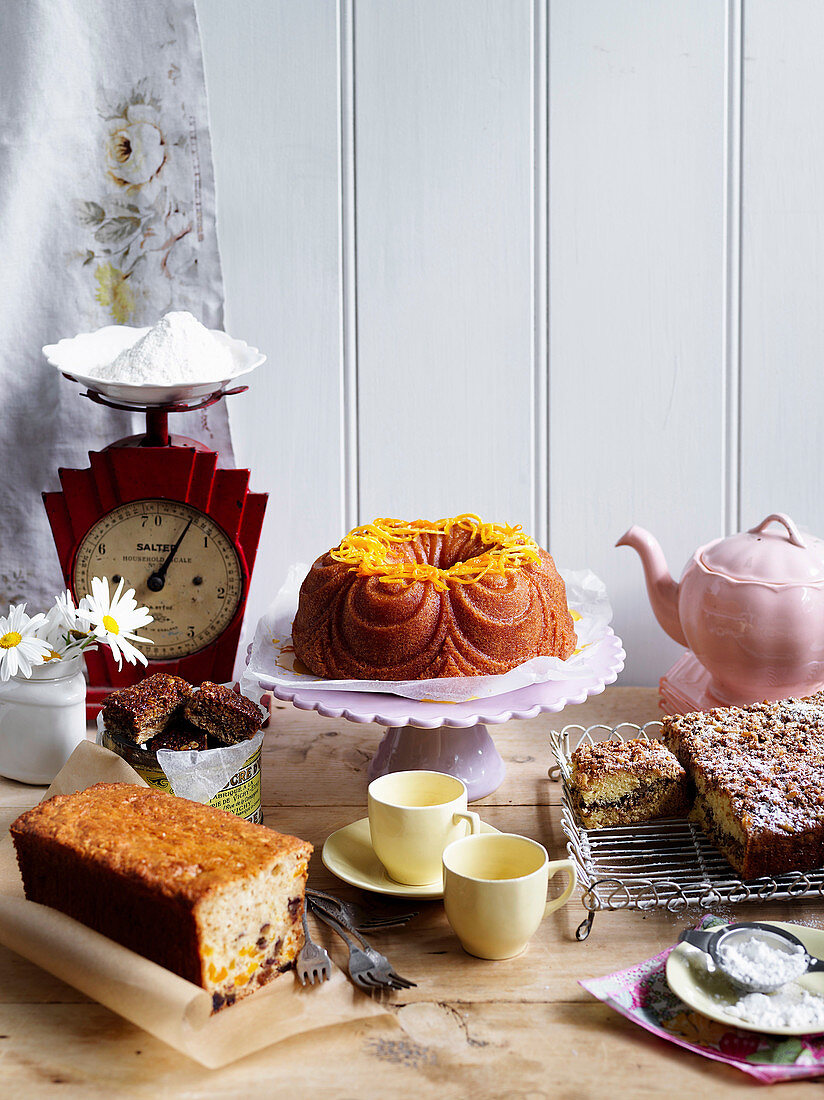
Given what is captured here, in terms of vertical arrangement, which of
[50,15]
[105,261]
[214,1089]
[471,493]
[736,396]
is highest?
[50,15]

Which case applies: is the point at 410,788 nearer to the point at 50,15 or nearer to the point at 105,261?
the point at 105,261

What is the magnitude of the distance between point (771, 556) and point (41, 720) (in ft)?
3.15

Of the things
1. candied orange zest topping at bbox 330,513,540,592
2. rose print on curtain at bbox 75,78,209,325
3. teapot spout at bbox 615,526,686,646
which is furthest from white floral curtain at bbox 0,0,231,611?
teapot spout at bbox 615,526,686,646

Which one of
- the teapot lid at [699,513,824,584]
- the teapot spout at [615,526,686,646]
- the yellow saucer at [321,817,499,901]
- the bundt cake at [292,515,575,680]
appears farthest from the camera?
the teapot spout at [615,526,686,646]

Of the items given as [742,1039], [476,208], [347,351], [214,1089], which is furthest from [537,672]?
[476,208]

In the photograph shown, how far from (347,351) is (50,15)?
642 mm

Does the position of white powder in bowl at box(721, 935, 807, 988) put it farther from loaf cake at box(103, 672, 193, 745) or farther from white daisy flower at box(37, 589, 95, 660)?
white daisy flower at box(37, 589, 95, 660)

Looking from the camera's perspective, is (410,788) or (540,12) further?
(540,12)

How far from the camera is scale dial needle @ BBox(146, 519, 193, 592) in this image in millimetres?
1367

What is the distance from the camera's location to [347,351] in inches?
62.3

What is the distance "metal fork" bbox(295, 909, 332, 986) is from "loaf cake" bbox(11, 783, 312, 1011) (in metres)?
0.01

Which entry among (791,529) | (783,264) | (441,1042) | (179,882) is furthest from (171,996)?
(783,264)

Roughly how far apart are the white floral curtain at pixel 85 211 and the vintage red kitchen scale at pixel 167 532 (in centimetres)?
22

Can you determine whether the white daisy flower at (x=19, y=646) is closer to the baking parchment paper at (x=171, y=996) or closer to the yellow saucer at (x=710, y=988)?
the baking parchment paper at (x=171, y=996)
